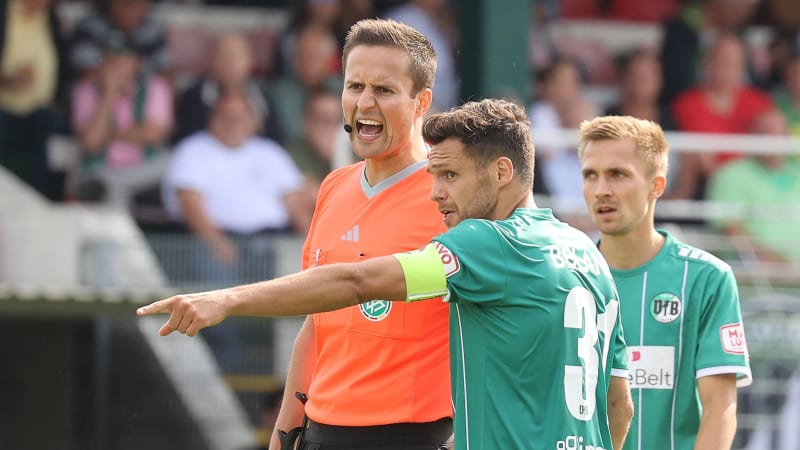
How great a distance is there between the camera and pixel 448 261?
13.9 ft

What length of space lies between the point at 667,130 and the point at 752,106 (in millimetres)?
938

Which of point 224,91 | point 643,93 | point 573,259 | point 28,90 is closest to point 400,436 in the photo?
point 573,259

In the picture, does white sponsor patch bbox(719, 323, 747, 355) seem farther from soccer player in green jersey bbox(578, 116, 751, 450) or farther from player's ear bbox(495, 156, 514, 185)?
player's ear bbox(495, 156, 514, 185)

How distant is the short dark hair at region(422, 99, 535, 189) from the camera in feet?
14.8

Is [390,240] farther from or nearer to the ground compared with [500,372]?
farther from the ground

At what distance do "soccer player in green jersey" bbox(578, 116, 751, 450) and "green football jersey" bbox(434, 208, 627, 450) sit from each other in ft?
3.70

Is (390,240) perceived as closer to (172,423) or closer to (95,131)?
(172,423)

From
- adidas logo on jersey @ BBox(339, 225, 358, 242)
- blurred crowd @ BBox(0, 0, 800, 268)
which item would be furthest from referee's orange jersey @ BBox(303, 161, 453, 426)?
blurred crowd @ BBox(0, 0, 800, 268)

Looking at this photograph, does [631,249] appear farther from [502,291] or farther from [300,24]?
[300,24]

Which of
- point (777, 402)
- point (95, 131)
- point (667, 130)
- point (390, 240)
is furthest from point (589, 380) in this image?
point (667, 130)

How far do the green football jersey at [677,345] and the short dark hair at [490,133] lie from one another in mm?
1248

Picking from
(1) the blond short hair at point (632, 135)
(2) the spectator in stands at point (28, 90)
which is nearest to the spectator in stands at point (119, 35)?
(2) the spectator in stands at point (28, 90)

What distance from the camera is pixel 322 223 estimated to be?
529cm

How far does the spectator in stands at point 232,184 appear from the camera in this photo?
11219 millimetres
